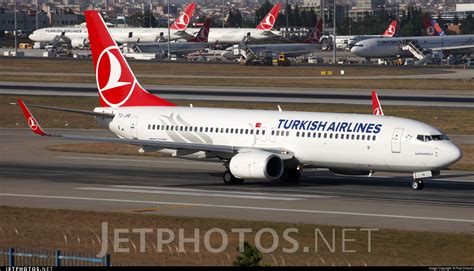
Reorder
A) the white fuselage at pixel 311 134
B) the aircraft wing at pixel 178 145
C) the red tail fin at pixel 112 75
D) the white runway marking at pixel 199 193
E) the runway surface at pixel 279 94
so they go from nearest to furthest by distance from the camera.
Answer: the white runway marking at pixel 199 193, the white fuselage at pixel 311 134, the aircraft wing at pixel 178 145, the red tail fin at pixel 112 75, the runway surface at pixel 279 94

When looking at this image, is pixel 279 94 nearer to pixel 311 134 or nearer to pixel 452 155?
pixel 311 134

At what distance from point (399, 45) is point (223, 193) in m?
144

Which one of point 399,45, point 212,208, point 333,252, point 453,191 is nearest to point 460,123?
point 453,191

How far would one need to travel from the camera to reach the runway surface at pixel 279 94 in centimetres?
10312

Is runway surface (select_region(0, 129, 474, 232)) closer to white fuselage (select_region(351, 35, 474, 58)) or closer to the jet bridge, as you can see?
the jet bridge

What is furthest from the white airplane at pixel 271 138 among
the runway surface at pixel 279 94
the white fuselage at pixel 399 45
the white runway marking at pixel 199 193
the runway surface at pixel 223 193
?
the white fuselage at pixel 399 45

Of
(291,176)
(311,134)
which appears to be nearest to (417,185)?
(311,134)

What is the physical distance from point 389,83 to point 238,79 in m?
19.1

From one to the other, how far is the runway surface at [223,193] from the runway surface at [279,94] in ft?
126

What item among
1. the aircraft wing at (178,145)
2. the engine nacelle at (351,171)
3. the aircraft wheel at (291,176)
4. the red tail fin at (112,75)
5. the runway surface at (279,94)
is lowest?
the runway surface at (279,94)

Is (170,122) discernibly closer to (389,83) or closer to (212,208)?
(212,208)

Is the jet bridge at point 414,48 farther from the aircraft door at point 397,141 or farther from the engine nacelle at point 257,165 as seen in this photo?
the aircraft door at point 397,141

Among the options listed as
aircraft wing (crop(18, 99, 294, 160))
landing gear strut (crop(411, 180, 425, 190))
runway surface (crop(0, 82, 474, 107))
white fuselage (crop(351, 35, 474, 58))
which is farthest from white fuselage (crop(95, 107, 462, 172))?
white fuselage (crop(351, 35, 474, 58))

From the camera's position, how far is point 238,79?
136000 mm
